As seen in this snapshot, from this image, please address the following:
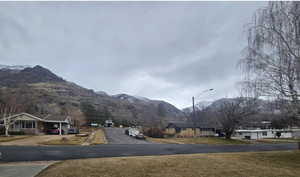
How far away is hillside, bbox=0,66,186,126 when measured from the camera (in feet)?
196

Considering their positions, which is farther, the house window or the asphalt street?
the house window

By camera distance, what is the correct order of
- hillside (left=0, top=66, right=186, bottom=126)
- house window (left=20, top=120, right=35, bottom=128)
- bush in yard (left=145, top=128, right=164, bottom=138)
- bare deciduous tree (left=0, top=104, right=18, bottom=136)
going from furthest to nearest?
hillside (left=0, top=66, right=186, bottom=126)
bush in yard (left=145, top=128, right=164, bottom=138)
house window (left=20, top=120, right=35, bottom=128)
bare deciduous tree (left=0, top=104, right=18, bottom=136)

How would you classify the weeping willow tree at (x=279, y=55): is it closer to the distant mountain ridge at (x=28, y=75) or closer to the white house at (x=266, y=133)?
the white house at (x=266, y=133)

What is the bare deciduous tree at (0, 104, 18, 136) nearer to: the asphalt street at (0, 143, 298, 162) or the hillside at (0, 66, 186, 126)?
the hillside at (0, 66, 186, 126)

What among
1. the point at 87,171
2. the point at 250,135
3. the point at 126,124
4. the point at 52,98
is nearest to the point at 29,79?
the point at 52,98

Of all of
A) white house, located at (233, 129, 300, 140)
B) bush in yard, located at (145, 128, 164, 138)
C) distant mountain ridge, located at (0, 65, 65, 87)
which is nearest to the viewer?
bush in yard, located at (145, 128, 164, 138)

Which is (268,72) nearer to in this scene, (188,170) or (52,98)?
(188,170)

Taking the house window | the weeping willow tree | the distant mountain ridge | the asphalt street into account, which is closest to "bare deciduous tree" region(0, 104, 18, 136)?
the house window

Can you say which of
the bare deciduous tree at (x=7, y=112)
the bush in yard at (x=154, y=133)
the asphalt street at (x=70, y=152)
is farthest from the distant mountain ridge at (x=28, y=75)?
the asphalt street at (x=70, y=152)

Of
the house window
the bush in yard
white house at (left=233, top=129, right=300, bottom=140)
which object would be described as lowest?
white house at (left=233, top=129, right=300, bottom=140)

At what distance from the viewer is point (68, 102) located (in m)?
103

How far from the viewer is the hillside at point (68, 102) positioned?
59822mm

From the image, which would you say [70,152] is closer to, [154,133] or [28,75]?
[154,133]

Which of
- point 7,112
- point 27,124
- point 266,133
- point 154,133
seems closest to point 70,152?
point 154,133
